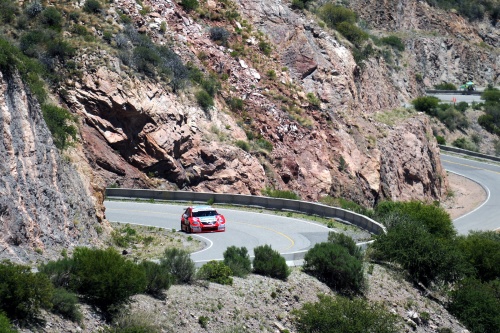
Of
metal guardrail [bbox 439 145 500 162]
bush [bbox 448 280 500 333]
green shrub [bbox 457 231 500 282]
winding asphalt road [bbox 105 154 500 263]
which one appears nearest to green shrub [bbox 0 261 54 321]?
winding asphalt road [bbox 105 154 500 263]

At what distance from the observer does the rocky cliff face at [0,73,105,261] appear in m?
23.3

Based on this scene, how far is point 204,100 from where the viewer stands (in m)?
45.0

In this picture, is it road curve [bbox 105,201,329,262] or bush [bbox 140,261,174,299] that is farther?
road curve [bbox 105,201,329,262]

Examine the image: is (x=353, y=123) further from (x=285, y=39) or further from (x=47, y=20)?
(x=47, y=20)

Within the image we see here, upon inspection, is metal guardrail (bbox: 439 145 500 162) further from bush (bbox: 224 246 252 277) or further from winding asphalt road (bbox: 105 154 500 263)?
bush (bbox: 224 246 252 277)

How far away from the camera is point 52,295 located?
61.4ft

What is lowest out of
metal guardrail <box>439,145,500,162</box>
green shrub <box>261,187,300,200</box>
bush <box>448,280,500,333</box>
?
metal guardrail <box>439,145,500,162</box>

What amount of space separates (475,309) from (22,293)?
1972 cm

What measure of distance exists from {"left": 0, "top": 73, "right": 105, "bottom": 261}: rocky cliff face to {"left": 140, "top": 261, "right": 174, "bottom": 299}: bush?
10.2ft

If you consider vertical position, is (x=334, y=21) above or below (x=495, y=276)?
above

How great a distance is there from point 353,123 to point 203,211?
2119 centimetres

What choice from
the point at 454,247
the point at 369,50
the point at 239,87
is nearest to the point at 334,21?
the point at 369,50

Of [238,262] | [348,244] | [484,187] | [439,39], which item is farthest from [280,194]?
[439,39]

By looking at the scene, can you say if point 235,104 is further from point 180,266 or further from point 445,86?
point 445,86
